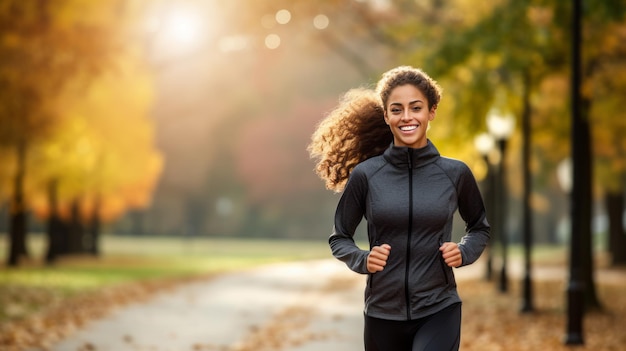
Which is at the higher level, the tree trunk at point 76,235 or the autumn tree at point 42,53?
the autumn tree at point 42,53

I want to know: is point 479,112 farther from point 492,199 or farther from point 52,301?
point 492,199

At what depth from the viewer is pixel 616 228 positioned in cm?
3503

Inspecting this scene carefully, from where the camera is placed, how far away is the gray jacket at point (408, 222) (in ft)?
13.9

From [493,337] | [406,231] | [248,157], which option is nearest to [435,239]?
[406,231]

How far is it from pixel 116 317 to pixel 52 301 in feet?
10.2

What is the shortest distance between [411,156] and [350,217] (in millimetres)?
390

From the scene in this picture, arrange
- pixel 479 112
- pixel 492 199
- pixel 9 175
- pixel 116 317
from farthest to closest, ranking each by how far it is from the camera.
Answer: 1. pixel 9 175
2. pixel 492 199
3. pixel 479 112
4. pixel 116 317

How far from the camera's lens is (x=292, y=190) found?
71.2 metres

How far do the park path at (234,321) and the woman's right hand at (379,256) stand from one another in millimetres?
7292

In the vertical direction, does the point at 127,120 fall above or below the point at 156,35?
below

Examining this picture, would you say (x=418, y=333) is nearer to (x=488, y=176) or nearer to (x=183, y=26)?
(x=183, y=26)

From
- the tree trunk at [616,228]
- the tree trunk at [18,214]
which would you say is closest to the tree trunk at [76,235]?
the tree trunk at [18,214]

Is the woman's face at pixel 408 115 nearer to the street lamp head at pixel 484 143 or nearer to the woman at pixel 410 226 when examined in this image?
the woman at pixel 410 226

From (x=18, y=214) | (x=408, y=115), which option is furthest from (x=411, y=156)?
(x=18, y=214)
